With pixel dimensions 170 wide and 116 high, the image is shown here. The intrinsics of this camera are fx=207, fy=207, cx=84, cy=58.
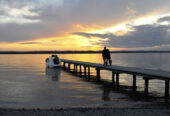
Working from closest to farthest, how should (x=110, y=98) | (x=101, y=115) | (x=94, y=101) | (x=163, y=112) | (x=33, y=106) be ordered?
(x=101, y=115)
(x=163, y=112)
(x=33, y=106)
(x=94, y=101)
(x=110, y=98)

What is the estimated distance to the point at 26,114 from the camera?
8.23m

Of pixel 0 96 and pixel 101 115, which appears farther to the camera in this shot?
pixel 0 96

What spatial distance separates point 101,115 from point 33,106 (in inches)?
171

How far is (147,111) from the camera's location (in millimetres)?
8812

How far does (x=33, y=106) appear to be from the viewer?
427 inches

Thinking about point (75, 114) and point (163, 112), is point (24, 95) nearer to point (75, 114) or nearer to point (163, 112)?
point (75, 114)

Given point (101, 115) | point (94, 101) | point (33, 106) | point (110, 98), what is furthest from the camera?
point (110, 98)

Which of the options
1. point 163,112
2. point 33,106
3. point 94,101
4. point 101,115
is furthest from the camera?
point 94,101

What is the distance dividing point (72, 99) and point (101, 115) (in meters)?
4.79

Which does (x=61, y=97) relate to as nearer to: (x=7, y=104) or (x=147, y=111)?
(x=7, y=104)

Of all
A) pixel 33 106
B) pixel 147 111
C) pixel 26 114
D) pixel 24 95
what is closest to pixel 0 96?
pixel 24 95

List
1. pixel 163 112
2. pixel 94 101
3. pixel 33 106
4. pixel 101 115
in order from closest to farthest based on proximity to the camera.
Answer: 1. pixel 101 115
2. pixel 163 112
3. pixel 33 106
4. pixel 94 101

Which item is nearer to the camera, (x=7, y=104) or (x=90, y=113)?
(x=90, y=113)

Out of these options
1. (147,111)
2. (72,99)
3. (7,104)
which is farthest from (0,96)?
(147,111)
